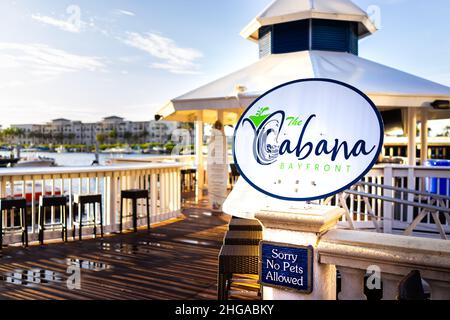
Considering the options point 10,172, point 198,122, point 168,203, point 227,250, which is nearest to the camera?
point 227,250

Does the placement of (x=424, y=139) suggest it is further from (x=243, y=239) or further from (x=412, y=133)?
(x=243, y=239)

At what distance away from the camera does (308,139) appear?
2.27 meters

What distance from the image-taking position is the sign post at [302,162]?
209 cm

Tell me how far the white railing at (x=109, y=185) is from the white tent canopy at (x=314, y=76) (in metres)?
1.73

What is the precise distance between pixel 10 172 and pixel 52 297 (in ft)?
9.24

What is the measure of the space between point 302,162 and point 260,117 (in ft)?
1.32

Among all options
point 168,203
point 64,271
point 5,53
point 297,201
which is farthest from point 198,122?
point 297,201

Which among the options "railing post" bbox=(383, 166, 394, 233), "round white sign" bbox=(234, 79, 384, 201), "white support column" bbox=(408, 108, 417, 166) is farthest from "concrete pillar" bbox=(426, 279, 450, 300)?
"white support column" bbox=(408, 108, 417, 166)

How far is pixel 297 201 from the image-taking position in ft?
7.48

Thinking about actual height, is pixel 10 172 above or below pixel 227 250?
above

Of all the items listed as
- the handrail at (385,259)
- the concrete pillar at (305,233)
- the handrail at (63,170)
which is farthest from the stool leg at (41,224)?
the handrail at (385,259)

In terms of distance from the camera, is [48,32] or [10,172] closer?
[10,172]
